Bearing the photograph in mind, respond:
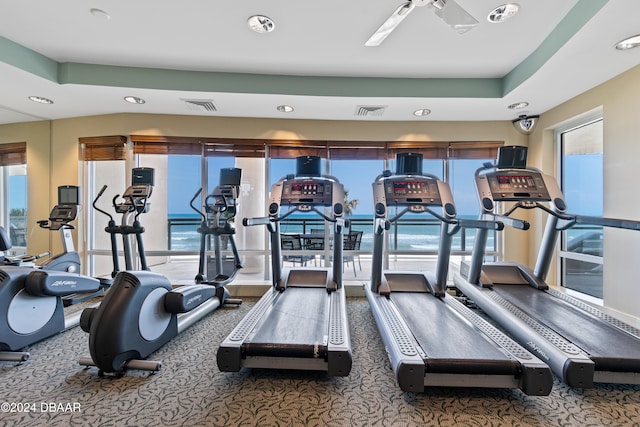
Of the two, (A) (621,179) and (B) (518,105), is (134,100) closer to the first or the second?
(B) (518,105)

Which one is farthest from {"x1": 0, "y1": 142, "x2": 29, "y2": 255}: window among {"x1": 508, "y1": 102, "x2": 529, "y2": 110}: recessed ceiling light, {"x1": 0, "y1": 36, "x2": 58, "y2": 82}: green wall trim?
{"x1": 508, "y1": 102, "x2": 529, "y2": 110}: recessed ceiling light

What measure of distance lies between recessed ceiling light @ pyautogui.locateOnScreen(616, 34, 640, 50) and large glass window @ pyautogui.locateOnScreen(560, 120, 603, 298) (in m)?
1.38

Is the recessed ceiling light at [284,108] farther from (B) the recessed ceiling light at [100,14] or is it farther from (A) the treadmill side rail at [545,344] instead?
(A) the treadmill side rail at [545,344]

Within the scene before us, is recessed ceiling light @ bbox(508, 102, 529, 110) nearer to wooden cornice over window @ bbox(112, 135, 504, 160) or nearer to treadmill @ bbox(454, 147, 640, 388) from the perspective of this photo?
wooden cornice over window @ bbox(112, 135, 504, 160)

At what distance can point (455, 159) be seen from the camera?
476cm

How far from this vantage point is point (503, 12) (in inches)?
97.7

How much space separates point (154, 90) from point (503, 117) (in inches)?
202

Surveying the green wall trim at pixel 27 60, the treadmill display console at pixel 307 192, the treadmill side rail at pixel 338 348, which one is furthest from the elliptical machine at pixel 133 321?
the green wall trim at pixel 27 60

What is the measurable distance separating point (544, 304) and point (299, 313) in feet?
8.63

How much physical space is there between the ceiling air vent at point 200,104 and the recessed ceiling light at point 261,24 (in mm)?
1483

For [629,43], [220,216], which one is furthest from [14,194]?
[629,43]

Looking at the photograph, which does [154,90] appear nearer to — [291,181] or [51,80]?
[51,80]

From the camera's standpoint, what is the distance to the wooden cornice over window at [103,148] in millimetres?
4492

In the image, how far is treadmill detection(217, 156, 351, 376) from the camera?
2076mm
